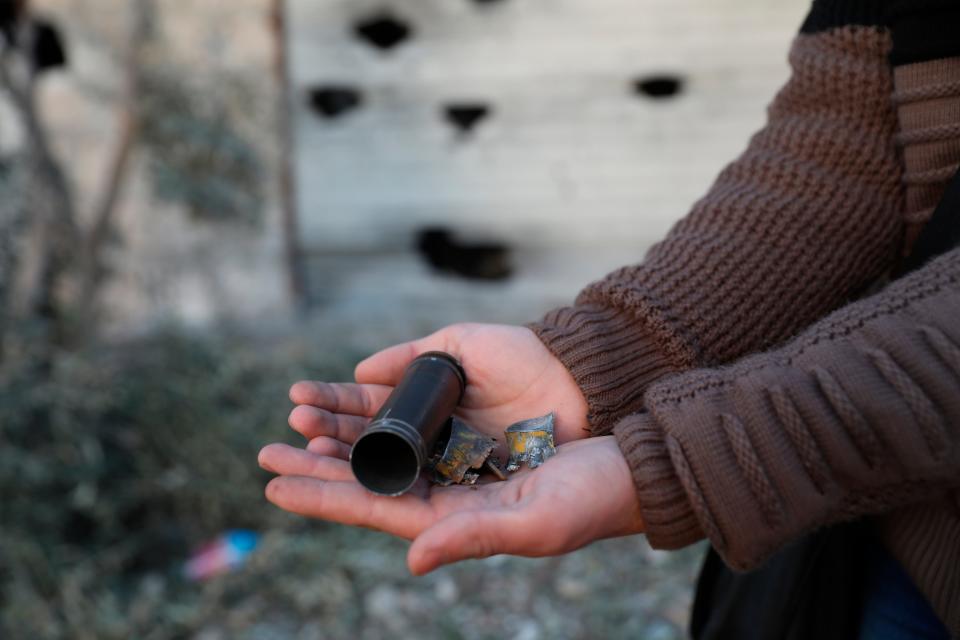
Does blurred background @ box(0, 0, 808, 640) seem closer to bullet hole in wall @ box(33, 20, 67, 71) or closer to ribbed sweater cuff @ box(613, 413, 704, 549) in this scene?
bullet hole in wall @ box(33, 20, 67, 71)

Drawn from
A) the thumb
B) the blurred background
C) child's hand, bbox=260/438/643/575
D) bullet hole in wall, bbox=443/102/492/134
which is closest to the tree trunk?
the blurred background

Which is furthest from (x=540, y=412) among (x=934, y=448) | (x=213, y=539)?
(x=213, y=539)

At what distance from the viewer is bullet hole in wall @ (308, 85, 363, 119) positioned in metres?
3.85

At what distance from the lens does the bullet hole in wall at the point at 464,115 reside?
12.5 feet

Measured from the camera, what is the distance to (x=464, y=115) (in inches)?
151

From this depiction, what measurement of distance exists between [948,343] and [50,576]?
99.1 inches

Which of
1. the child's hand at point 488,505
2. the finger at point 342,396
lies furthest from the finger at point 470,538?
the finger at point 342,396

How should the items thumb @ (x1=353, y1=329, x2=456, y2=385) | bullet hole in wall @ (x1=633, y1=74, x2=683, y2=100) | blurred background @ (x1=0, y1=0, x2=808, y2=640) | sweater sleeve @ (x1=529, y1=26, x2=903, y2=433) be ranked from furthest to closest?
bullet hole in wall @ (x1=633, y1=74, x2=683, y2=100) → blurred background @ (x1=0, y1=0, x2=808, y2=640) → thumb @ (x1=353, y1=329, x2=456, y2=385) → sweater sleeve @ (x1=529, y1=26, x2=903, y2=433)

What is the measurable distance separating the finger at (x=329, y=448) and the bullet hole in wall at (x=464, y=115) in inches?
103

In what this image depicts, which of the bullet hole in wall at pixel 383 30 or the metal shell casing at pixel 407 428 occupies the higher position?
the metal shell casing at pixel 407 428

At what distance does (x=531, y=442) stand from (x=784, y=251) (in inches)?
19.7

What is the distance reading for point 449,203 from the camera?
388 cm

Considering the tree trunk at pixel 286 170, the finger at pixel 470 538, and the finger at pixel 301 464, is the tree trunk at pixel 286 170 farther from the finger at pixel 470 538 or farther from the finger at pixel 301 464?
the finger at pixel 470 538

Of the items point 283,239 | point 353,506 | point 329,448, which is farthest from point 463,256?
point 353,506
